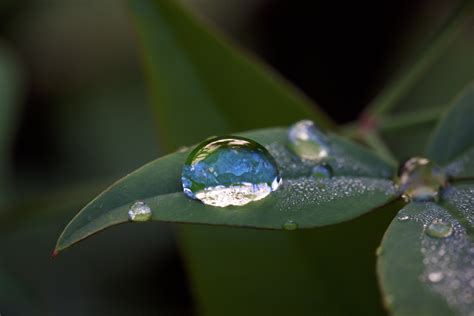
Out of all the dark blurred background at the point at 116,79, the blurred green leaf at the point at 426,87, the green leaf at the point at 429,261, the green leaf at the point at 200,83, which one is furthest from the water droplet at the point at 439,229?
the dark blurred background at the point at 116,79

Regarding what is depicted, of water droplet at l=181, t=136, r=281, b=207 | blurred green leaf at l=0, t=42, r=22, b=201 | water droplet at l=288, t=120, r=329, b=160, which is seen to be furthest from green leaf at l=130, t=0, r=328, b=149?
blurred green leaf at l=0, t=42, r=22, b=201

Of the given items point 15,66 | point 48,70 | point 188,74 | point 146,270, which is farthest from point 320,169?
point 48,70

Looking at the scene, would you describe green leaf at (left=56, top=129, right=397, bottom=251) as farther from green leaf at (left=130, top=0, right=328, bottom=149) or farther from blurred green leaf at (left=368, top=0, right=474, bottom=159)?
blurred green leaf at (left=368, top=0, right=474, bottom=159)

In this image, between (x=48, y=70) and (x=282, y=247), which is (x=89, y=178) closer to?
(x=48, y=70)

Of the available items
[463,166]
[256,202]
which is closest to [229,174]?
[256,202]

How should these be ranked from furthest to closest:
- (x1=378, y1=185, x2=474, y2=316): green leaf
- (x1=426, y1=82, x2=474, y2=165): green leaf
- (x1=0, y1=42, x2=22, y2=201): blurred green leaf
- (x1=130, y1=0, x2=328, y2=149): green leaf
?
(x1=0, y1=42, x2=22, y2=201): blurred green leaf
(x1=130, y1=0, x2=328, y2=149): green leaf
(x1=426, y1=82, x2=474, y2=165): green leaf
(x1=378, y1=185, x2=474, y2=316): green leaf

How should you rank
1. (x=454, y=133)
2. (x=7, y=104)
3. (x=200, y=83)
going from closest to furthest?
(x=454, y=133)
(x=200, y=83)
(x=7, y=104)

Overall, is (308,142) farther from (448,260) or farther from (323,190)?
(448,260)
